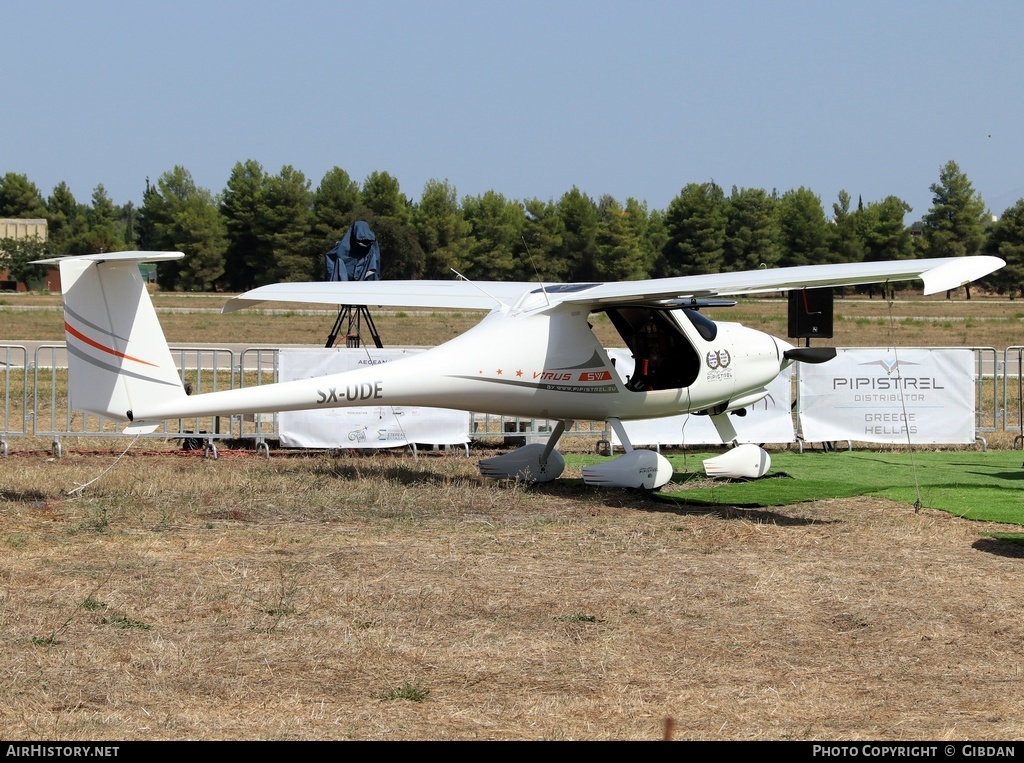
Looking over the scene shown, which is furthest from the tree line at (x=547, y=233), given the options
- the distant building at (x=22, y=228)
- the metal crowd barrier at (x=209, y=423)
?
the metal crowd barrier at (x=209, y=423)

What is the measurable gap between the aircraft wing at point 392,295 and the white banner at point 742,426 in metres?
3.32

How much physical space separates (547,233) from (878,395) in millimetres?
58065

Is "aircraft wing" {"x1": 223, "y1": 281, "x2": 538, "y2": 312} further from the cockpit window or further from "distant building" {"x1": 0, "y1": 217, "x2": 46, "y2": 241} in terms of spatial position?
"distant building" {"x1": 0, "y1": 217, "x2": 46, "y2": 241}

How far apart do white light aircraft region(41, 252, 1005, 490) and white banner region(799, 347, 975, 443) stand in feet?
10.9

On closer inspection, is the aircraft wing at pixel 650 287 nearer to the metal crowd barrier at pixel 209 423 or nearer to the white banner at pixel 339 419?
the white banner at pixel 339 419

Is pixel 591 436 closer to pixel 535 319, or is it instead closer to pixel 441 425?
pixel 441 425

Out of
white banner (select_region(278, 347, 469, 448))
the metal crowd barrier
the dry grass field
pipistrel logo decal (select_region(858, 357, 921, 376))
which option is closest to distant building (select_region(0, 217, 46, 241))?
the metal crowd barrier

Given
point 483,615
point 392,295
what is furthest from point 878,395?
point 483,615

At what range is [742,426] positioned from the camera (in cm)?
1645

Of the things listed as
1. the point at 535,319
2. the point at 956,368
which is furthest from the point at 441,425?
the point at 956,368

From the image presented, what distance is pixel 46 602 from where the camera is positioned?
7348mm

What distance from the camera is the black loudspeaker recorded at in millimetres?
18062

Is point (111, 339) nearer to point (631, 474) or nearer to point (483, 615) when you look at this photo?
point (483, 615)

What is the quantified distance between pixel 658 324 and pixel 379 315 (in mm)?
39932
